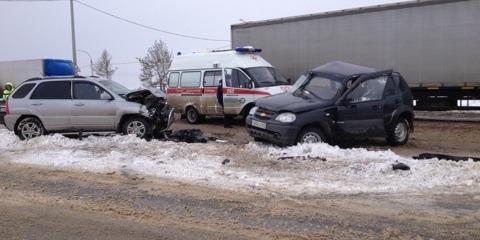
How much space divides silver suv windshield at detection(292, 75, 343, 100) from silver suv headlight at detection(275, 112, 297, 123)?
42.6 inches

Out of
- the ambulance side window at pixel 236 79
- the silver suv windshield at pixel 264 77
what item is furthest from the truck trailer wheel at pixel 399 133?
the ambulance side window at pixel 236 79

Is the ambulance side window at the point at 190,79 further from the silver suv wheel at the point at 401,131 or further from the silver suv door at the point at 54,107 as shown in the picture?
the silver suv wheel at the point at 401,131

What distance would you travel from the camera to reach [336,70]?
12.2 m

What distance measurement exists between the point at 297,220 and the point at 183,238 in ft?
4.48

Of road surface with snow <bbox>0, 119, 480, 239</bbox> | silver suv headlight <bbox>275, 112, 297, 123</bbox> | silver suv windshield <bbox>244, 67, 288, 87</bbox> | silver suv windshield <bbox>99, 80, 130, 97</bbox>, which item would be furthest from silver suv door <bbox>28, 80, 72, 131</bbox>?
silver suv windshield <bbox>244, 67, 288, 87</bbox>

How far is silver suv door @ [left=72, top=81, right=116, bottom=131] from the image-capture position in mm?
13273

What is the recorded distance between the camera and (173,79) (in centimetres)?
1933

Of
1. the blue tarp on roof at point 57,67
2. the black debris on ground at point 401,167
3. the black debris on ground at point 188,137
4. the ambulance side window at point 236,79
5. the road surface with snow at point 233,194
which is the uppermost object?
the blue tarp on roof at point 57,67

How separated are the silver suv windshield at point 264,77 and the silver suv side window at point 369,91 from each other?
197 inches

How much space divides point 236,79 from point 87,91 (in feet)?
16.8

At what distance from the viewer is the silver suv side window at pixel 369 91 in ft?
38.5

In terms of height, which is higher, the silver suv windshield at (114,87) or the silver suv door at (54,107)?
the silver suv windshield at (114,87)

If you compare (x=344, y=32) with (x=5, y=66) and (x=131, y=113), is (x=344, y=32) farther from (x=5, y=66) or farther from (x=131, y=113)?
(x=5, y=66)

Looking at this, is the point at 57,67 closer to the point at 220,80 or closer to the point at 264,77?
the point at 220,80
